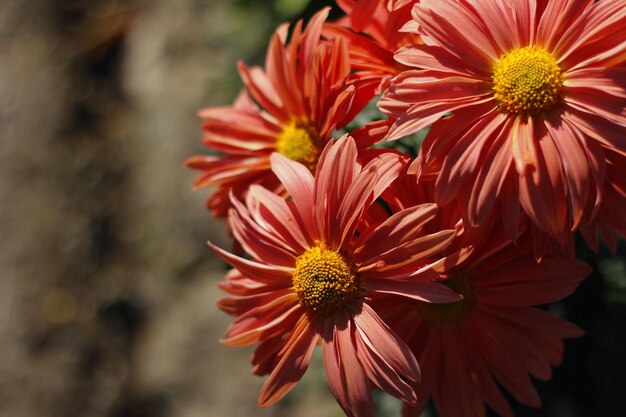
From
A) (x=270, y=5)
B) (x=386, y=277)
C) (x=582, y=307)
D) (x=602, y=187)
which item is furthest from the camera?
(x=270, y=5)

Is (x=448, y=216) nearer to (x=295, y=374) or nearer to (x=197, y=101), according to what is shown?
(x=295, y=374)

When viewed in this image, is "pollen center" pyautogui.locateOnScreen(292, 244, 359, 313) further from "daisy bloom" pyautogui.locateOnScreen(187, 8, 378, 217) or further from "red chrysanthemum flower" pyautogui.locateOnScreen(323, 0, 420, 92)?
"red chrysanthemum flower" pyautogui.locateOnScreen(323, 0, 420, 92)

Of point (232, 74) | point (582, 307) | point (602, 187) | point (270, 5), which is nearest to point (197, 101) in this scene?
point (232, 74)

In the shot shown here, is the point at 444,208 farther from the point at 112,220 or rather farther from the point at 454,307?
the point at 112,220

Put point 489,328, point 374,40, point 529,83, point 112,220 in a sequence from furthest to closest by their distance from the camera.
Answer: point 112,220 < point 374,40 < point 489,328 < point 529,83

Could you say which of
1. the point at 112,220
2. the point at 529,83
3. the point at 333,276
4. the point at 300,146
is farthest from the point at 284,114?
the point at 112,220

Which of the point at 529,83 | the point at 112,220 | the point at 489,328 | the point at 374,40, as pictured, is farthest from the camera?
the point at 112,220
